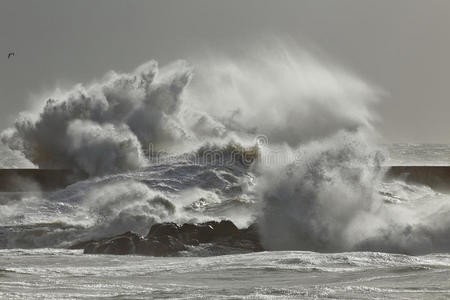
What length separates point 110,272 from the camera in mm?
12461

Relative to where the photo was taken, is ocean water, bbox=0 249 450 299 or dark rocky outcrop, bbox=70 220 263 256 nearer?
ocean water, bbox=0 249 450 299

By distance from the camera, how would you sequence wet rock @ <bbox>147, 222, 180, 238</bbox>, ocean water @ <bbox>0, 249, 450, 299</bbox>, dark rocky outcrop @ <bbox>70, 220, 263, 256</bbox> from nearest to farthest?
ocean water @ <bbox>0, 249, 450, 299</bbox>, dark rocky outcrop @ <bbox>70, 220, 263, 256</bbox>, wet rock @ <bbox>147, 222, 180, 238</bbox>

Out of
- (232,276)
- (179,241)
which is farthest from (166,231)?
(232,276)

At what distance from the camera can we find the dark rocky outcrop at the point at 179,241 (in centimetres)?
1489

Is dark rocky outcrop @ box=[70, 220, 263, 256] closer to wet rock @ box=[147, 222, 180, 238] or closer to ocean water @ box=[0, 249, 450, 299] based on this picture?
wet rock @ box=[147, 222, 180, 238]

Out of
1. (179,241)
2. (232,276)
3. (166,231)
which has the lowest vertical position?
(232,276)

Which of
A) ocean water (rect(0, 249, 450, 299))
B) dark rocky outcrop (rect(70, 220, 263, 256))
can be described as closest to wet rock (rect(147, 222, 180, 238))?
dark rocky outcrop (rect(70, 220, 263, 256))

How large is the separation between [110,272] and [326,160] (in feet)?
23.1

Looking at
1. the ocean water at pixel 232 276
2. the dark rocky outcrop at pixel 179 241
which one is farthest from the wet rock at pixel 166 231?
the ocean water at pixel 232 276

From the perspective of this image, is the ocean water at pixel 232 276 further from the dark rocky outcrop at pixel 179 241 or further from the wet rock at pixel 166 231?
the wet rock at pixel 166 231

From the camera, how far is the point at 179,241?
15391 mm

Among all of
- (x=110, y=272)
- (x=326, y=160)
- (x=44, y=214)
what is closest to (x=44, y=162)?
(x=44, y=214)

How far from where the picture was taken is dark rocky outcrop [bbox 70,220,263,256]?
14.9m

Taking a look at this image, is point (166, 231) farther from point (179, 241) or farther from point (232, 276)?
point (232, 276)
